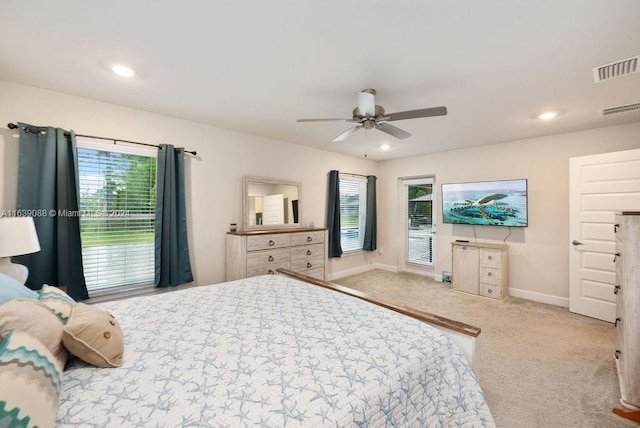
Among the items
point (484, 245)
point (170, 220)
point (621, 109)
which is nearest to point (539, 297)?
point (484, 245)

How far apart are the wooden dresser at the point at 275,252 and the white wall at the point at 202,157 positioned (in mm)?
304

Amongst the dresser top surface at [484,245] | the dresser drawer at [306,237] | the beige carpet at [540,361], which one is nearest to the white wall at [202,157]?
the dresser drawer at [306,237]

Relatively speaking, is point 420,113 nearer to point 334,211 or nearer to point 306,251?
point 306,251

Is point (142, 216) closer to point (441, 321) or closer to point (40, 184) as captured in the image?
point (40, 184)

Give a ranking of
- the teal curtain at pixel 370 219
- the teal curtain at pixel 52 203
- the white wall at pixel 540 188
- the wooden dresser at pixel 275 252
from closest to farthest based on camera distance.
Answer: the teal curtain at pixel 52 203 → the wooden dresser at pixel 275 252 → the white wall at pixel 540 188 → the teal curtain at pixel 370 219

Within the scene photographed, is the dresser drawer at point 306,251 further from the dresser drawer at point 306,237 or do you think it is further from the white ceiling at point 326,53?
the white ceiling at point 326,53

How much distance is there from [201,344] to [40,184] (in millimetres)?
2355

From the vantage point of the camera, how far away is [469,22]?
5.12 ft

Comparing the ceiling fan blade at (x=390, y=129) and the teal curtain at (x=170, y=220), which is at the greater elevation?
the ceiling fan blade at (x=390, y=129)

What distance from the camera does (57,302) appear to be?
1324mm

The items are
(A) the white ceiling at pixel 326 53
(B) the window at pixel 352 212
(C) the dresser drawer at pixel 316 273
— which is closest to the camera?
(A) the white ceiling at pixel 326 53

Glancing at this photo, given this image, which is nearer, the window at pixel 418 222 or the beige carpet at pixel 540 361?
the beige carpet at pixel 540 361

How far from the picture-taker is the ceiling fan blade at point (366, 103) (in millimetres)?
2205

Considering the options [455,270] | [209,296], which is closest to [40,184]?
[209,296]
